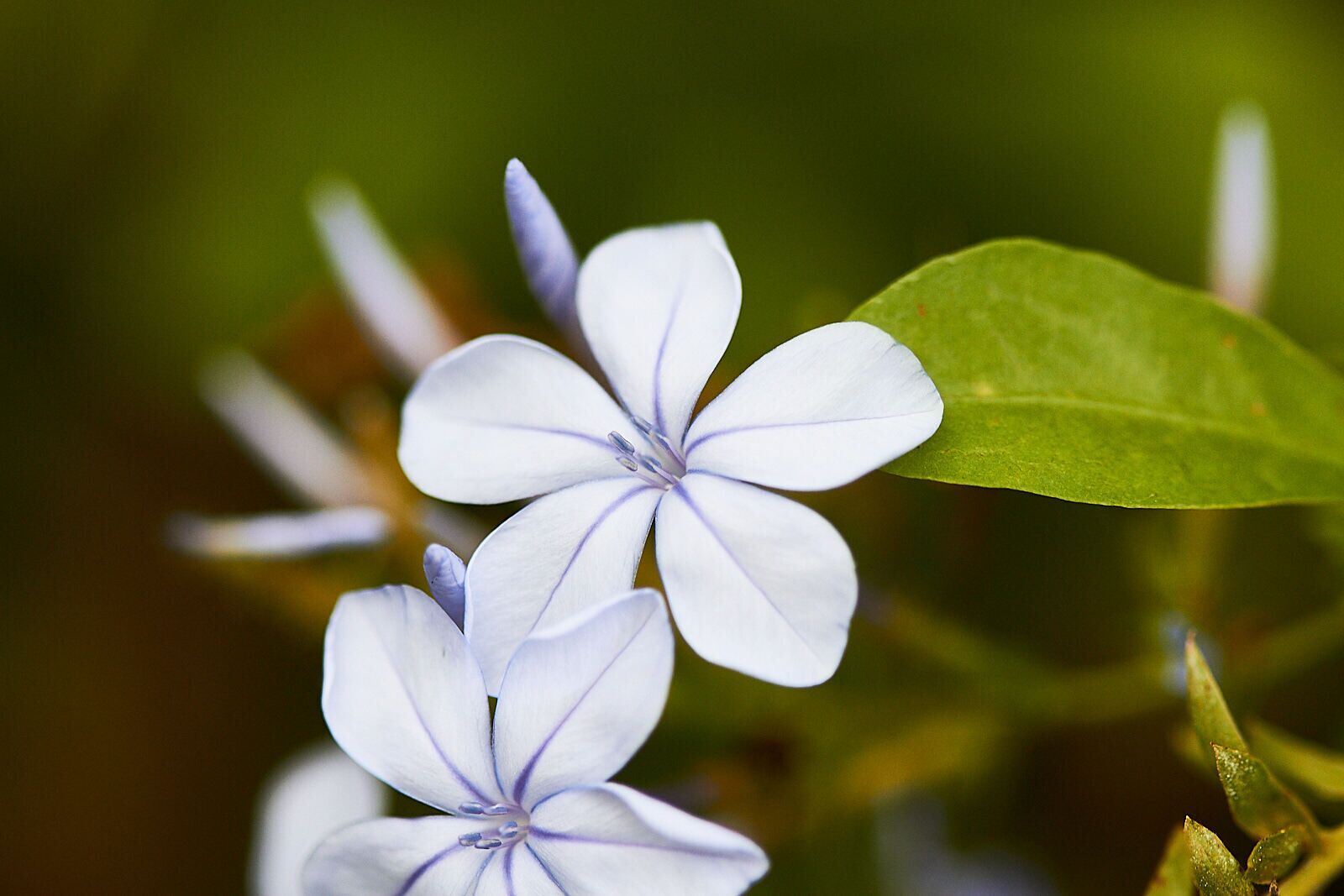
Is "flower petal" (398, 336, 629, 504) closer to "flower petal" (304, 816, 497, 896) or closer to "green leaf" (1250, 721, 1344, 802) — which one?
"flower petal" (304, 816, 497, 896)

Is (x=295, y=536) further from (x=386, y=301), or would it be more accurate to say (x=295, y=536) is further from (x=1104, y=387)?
(x=1104, y=387)

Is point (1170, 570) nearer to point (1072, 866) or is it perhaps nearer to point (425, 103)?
point (1072, 866)

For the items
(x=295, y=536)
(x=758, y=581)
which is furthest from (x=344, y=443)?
(x=758, y=581)

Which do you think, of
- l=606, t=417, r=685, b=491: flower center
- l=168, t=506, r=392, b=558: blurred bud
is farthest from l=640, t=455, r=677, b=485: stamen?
l=168, t=506, r=392, b=558: blurred bud

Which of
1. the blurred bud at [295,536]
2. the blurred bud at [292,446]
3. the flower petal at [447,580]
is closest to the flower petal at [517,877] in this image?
the flower petal at [447,580]

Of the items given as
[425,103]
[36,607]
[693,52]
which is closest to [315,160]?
A: [425,103]
